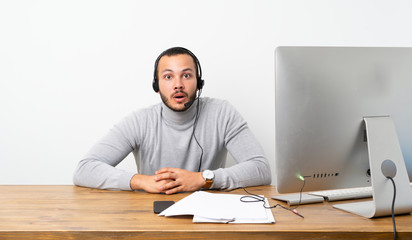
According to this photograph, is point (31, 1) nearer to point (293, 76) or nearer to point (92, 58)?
point (92, 58)

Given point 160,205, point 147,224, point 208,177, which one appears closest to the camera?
point 147,224

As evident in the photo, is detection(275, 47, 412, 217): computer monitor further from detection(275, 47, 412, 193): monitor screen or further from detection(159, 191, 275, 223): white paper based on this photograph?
detection(159, 191, 275, 223): white paper

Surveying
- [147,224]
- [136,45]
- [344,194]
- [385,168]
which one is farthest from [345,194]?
[136,45]

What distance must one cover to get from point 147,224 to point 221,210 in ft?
0.69

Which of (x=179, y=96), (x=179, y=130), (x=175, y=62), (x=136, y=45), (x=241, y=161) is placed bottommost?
(x=241, y=161)

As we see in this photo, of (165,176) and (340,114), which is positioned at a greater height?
(340,114)

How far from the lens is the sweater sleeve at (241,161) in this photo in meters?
1.43

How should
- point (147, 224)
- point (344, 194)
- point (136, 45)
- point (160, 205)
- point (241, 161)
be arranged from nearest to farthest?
point (147, 224)
point (160, 205)
point (344, 194)
point (241, 161)
point (136, 45)

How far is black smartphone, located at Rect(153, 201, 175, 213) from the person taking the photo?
106 cm

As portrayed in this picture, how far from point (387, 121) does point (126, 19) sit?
6.51 ft

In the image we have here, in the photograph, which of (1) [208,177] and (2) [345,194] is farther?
(1) [208,177]

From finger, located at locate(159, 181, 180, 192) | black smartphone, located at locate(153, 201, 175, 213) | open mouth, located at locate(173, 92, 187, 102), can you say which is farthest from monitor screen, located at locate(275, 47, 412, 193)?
open mouth, located at locate(173, 92, 187, 102)

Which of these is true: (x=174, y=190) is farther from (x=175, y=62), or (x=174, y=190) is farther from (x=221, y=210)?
(x=175, y=62)

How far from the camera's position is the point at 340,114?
3.30 feet
